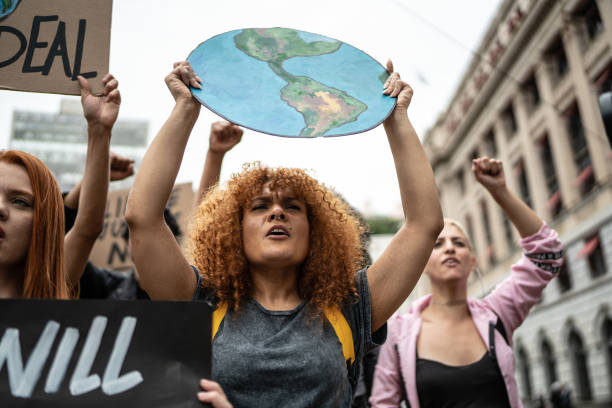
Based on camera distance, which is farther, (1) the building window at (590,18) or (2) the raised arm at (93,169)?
(1) the building window at (590,18)

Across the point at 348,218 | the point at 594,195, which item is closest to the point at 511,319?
the point at 348,218

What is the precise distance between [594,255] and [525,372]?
822 cm

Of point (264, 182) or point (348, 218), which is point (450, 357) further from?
point (264, 182)

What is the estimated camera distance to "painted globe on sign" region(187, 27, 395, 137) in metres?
1.56

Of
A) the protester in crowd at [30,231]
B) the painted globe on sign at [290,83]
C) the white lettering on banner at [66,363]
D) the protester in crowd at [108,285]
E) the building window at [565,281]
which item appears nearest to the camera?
the white lettering on banner at [66,363]

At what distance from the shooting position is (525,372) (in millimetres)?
23625

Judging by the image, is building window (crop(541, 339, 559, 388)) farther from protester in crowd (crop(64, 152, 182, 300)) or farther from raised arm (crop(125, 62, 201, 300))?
raised arm (crop(125, 62, 201, 300))

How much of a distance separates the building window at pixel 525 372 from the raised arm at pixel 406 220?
23598 mm

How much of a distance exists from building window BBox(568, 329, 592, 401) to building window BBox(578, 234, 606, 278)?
2.55 meters

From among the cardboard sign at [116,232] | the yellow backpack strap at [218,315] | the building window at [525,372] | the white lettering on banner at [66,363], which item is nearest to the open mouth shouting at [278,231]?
the yellow backpack strap at [218,315]

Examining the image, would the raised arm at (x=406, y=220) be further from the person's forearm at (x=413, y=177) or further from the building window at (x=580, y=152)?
the building window at (x=580, y=152)

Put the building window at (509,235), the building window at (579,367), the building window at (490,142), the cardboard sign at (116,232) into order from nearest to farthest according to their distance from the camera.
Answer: the cardboard sign at (116,232) < the building window at (579,367) < the building window at (509,235) < the building window at (490,142)

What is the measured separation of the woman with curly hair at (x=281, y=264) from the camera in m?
1.49

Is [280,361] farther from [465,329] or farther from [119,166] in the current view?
[119,166]
